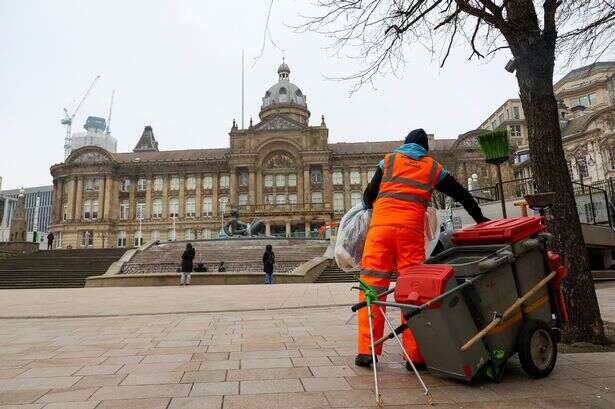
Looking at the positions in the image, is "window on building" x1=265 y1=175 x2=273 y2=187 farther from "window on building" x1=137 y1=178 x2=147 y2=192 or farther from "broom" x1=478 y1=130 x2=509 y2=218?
"broom" x1=478 y1=130 x2=509 y2=218

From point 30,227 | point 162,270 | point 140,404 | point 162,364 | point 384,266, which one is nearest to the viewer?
point 140,404

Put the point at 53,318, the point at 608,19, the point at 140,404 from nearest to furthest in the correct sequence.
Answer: the point at 140,404 → the point at 608,19 → the point at 53,318

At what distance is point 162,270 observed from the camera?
22047 mm

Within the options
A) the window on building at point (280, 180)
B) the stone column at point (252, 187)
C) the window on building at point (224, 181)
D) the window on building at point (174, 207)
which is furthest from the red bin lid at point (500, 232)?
the window on building at point (174, 207)

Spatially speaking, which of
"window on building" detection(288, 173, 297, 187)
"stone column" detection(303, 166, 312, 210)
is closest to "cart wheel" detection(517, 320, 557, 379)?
"stone column" detection(303, 166, 312, 210)

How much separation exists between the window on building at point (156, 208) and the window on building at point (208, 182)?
24.3ft

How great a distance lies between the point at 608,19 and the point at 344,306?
6170mm

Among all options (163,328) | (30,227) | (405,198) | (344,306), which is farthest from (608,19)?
(30,227)

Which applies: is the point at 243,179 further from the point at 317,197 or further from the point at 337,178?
the point at 337,178

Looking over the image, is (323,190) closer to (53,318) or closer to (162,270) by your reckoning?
(162,270)

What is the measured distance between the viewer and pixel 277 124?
2404 inches

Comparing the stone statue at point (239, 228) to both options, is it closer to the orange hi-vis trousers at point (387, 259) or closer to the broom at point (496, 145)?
the broom at point (496, 145)

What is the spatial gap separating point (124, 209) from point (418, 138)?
222 feet

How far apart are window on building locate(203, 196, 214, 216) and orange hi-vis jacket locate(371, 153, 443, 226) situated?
200 ft
